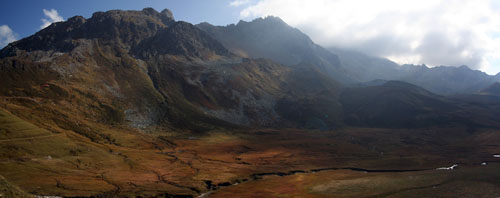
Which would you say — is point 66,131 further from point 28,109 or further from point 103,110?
point 103,110

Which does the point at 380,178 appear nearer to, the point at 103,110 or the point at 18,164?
the point at 18,164

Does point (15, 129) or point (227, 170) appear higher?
point (15, 129)

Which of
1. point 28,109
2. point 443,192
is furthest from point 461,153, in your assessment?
point 28,109

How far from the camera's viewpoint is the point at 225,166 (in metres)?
119

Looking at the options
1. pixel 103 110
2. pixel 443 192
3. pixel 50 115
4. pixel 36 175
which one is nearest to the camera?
pixel 443 192

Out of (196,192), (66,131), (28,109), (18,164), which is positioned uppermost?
(28,109)

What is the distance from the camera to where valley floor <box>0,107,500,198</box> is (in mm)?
78062

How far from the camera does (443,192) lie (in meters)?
71.5

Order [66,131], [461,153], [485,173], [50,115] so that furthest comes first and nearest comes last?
[461,153], [50,115], [66,131], [485,173]

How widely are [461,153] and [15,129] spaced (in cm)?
19080

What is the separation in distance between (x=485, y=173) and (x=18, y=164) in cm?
13759

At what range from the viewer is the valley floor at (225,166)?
7806 centimetres

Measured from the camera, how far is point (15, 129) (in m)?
106

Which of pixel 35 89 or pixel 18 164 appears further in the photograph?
pixel 35 89
